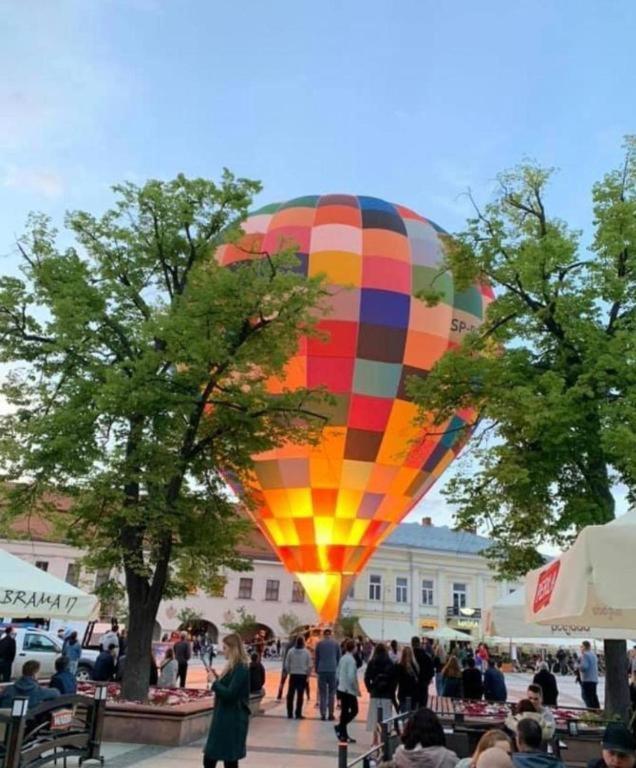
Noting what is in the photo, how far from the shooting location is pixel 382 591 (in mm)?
65250

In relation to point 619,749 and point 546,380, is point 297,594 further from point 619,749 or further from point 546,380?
point 619,749

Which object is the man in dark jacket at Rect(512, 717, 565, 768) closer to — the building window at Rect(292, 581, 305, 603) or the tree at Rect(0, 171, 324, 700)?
the tree at Rect(0, 171, 324, 700)

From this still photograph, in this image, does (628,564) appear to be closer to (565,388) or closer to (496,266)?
(565,388)

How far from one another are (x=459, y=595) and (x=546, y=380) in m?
57.7

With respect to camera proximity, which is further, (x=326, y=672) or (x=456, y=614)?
(x=456, y=614)

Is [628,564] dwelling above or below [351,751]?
above

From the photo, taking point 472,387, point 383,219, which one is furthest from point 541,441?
point 383,219

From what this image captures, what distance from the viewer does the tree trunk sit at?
1238 centimetres

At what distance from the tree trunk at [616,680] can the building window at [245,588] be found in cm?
5234

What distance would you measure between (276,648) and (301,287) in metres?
45.9

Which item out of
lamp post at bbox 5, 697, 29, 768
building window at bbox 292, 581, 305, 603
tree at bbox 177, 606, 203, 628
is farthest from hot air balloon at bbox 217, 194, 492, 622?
building window at bbox 292, 581, 305, 603

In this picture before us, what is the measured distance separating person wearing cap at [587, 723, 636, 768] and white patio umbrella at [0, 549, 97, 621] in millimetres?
6074

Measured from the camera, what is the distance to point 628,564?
4402 mm

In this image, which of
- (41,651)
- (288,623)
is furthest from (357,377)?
(288,623)
